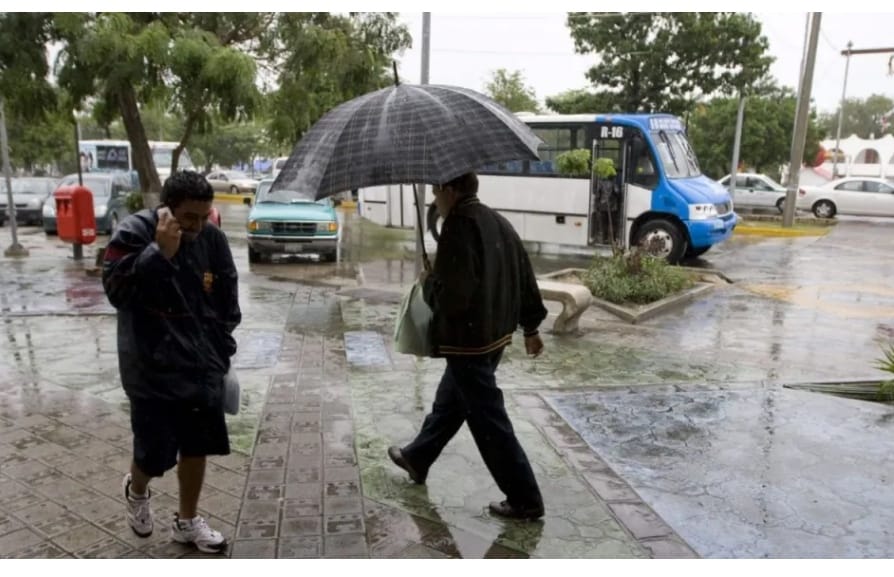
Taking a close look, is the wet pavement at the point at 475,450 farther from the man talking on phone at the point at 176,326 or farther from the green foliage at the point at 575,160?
the green foliage at the point at 575,160

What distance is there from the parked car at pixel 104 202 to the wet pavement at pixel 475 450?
28.5 ft

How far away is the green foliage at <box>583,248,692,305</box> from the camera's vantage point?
349 inches

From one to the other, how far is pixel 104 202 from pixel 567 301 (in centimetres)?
1351

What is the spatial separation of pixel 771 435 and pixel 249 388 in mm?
3727

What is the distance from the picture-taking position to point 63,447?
13.9 feet

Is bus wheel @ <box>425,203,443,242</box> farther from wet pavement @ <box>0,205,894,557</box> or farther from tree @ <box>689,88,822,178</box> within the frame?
tree @ <box>689,88,822,178</box>

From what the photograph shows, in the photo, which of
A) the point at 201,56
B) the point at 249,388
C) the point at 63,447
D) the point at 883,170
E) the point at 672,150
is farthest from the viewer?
the point at 883,170

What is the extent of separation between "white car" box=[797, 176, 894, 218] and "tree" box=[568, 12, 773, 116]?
169 inches

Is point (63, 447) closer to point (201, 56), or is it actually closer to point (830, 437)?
point (830, 437)

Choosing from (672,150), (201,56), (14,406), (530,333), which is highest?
(201,56)

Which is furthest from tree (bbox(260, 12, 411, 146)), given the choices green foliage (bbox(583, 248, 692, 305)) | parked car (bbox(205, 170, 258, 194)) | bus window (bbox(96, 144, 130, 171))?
bus window (bbox(96, 144, 130, 171))

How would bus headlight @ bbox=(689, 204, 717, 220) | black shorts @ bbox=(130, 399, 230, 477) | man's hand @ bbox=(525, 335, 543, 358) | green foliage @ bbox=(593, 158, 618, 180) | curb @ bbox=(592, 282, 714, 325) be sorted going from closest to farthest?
1. black shorts @ bbox=(130, 399, 230, 477)
2. man's hand @ bbox=(525, 335, 543, 358)
3. curb @ bbox=(592, 282, 714, 325)
4. green foliage @ bbox=(593, 158, 618, 180)
5. bus headlight @ bbox=(689, 204, 717, 220)

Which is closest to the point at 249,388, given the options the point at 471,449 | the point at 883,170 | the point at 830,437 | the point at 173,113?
the point at 471,449

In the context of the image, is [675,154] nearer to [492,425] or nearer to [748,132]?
[492,425]
